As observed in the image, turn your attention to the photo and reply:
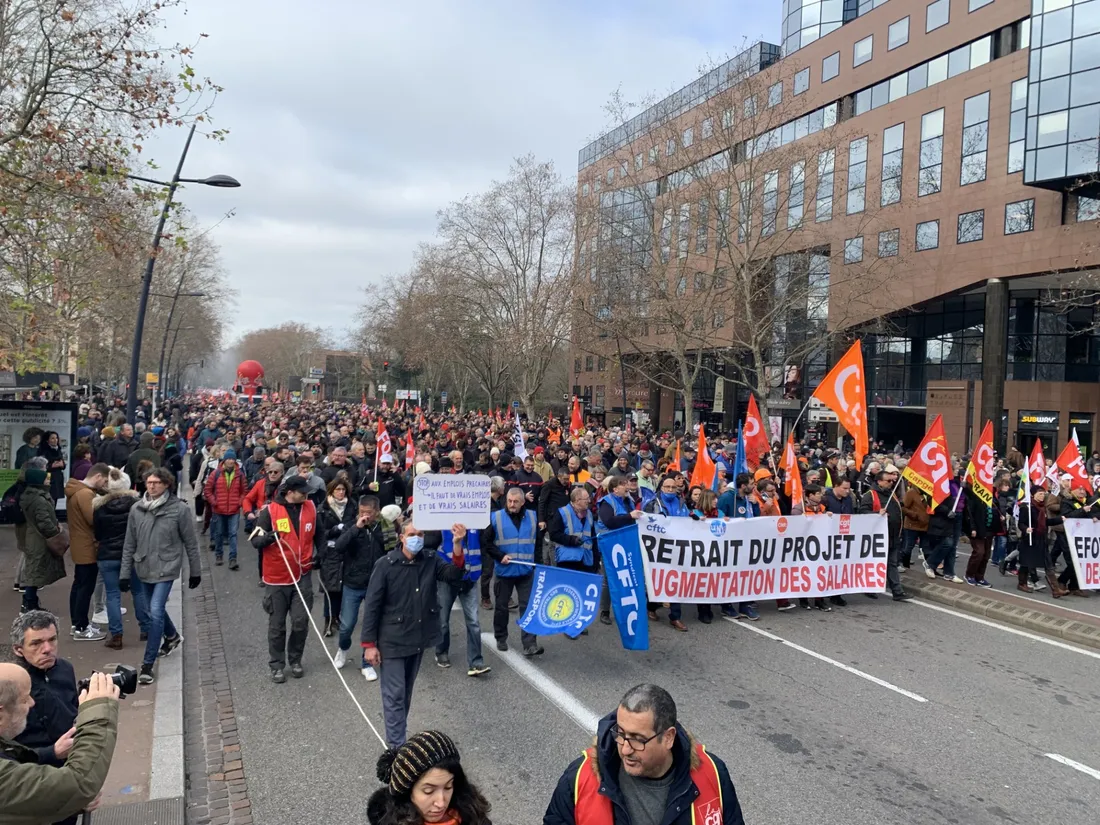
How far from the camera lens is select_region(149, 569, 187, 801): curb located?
473 centimetres

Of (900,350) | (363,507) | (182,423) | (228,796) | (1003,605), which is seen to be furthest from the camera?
(900,350)

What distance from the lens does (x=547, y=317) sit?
40562 mm

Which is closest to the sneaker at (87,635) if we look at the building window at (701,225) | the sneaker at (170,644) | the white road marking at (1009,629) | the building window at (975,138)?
the sneaker at (170,644)

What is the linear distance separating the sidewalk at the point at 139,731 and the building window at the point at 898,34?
3901 centimetres

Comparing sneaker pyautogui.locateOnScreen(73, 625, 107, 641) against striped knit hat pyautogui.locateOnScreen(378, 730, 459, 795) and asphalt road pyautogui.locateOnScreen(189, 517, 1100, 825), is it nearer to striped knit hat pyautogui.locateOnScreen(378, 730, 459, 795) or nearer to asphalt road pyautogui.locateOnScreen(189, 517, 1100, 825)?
asphalt road pyautogui.locateOnScreen(189, 517, 1100, 825)

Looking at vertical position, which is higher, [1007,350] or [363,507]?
[1007,350]

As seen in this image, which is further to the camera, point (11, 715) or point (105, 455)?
point (105, 455)

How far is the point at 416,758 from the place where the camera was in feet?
7.85

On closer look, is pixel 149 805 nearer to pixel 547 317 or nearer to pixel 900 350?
pixel 547 317

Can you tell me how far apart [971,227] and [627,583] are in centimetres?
3150

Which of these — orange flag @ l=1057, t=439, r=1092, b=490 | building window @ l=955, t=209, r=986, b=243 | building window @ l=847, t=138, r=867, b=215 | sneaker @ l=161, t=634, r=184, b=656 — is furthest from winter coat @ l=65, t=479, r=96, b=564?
building window @ l=847, t=138, r=867, b=215

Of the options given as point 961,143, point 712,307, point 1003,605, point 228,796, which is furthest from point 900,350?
point 228,796

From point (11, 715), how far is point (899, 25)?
42.1m

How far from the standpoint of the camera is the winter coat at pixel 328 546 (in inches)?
289
